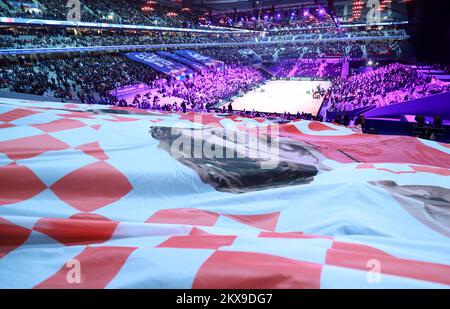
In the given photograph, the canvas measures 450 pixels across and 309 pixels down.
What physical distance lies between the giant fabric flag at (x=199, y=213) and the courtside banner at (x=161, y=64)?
26967 mm

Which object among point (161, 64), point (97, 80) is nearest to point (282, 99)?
point (161, 64)

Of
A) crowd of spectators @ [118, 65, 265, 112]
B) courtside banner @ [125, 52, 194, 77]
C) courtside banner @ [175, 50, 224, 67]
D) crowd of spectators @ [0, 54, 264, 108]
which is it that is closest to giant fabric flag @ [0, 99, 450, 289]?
crowd of spectators @ [118, 65, 265, 112]

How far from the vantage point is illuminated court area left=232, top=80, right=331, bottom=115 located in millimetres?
23188

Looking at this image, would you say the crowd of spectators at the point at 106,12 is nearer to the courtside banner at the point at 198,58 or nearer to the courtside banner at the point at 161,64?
the courtside banner at the point at 161,64

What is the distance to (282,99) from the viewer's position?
26453mm

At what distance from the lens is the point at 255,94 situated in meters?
29.0

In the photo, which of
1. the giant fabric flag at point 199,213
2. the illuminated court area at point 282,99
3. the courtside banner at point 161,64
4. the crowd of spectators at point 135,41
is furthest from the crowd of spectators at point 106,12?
the giant fabric flag at point 199,213

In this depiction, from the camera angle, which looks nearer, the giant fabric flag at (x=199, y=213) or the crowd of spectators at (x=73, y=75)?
the giant fabric flag at (x=199, y=213)

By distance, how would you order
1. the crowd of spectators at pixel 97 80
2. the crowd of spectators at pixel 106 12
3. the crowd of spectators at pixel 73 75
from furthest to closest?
1. the crowd of spectators at pixel 106 12
2. the crowd of spectators at pixel 97 80
3. the crowd of spectators at pixel 73 75

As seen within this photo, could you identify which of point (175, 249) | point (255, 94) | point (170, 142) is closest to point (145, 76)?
point (255, 94)

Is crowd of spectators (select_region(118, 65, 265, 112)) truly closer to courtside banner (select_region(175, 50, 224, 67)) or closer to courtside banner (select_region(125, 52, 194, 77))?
courtside banner (select_region(125, 52, 194, 77))

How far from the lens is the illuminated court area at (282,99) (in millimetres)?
23188

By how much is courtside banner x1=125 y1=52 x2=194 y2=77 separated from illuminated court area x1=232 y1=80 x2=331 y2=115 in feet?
24.4
